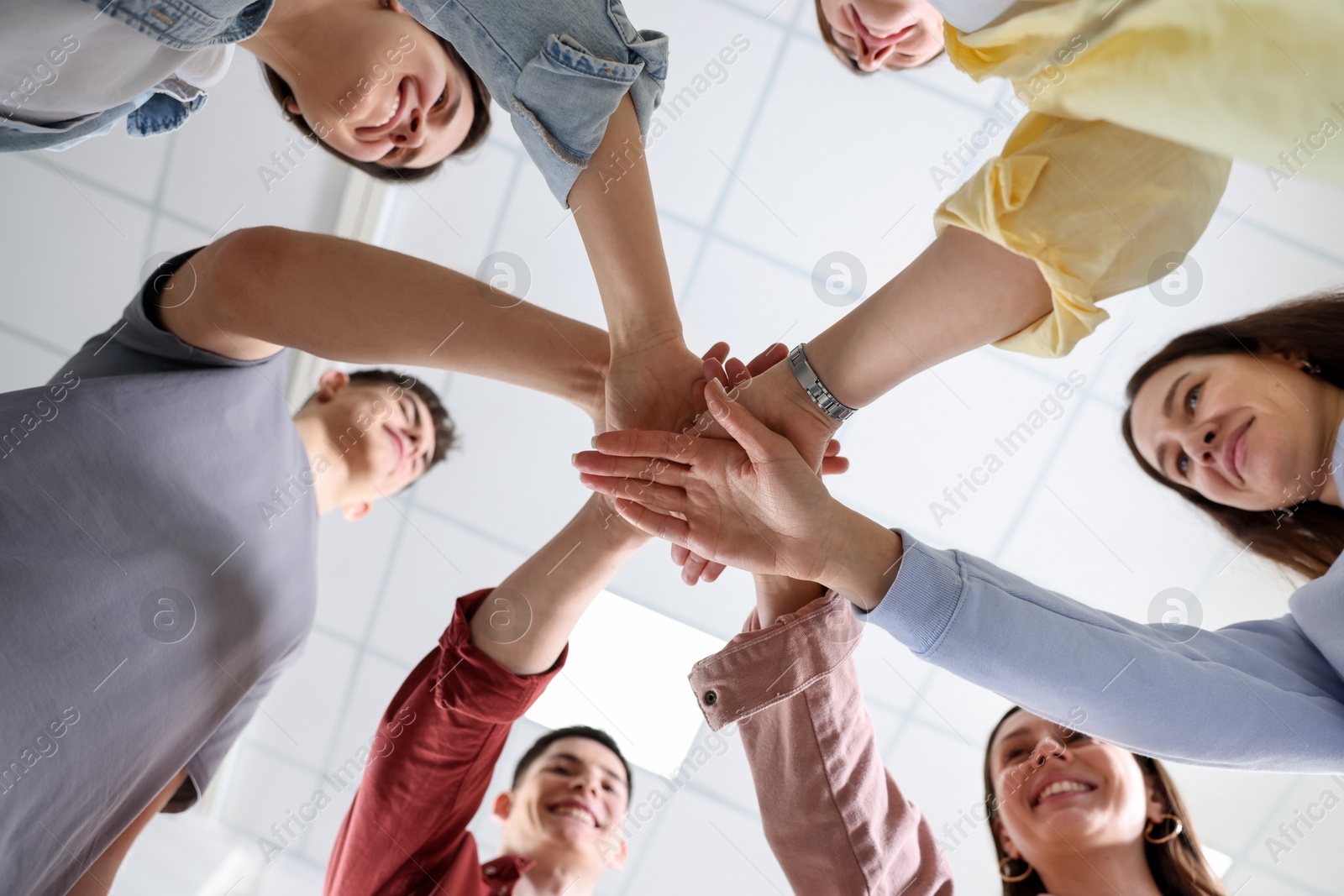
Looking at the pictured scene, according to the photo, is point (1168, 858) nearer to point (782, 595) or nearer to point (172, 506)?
point (782, 595)

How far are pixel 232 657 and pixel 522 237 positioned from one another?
1171 millimetres

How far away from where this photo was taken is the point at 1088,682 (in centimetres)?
85

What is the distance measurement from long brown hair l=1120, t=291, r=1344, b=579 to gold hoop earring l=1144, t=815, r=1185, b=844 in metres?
0.54

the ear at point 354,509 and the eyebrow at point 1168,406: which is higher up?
the eyebrow at point 1168,406

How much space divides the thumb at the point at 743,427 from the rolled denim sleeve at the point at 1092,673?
19cm

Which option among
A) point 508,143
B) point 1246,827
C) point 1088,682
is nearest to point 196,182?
point 508,143

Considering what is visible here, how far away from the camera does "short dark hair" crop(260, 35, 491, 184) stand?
134 centimetres

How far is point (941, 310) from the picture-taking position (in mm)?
807

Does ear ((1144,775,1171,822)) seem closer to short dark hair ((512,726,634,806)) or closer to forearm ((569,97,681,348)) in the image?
short dark hair ((512,726,634,806))

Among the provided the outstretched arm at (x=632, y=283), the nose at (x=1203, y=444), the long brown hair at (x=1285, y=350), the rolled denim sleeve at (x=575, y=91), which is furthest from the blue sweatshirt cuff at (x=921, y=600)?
the long brown hair at (x=1285, y=350)

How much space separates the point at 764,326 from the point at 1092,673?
1.24 meters

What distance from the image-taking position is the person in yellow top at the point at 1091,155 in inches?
22.7

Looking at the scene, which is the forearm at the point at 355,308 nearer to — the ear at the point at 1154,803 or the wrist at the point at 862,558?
the wrist at the point at 862,558

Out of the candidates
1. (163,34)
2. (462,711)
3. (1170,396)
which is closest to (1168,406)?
(1170,396)
